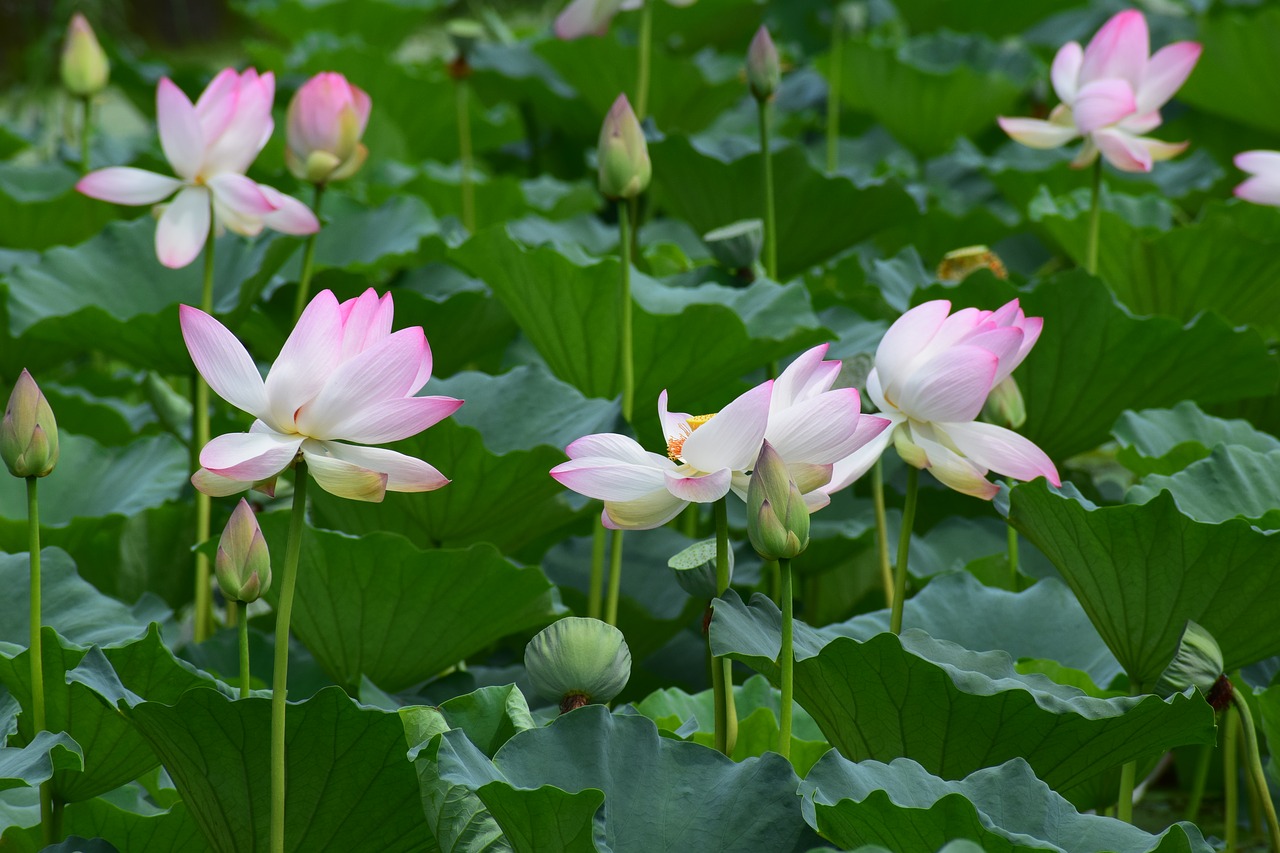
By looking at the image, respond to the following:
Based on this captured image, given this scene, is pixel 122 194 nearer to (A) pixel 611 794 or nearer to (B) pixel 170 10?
(A) pixel 611 794

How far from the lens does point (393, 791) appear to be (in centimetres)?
69

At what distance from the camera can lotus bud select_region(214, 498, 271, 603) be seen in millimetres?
643

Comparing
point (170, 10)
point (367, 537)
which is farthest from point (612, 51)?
point (170, 10)

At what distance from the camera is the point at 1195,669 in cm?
75

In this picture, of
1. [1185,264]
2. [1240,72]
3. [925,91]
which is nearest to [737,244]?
[1185,264]

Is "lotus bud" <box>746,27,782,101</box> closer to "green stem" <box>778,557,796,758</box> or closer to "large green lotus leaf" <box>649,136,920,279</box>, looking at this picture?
"large green lotus leaf" <box>649,136,920,279</box>

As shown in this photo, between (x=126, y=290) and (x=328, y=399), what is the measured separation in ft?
2.81

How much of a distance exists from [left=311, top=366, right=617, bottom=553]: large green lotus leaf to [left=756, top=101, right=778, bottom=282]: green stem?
337 millimetres

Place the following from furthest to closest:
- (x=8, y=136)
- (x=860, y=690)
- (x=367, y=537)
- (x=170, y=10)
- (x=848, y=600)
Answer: (x=170, y=10) → (x=8, y=136) → (x=848, y=600) → (x=367, y=537) → (x=860, y=690)

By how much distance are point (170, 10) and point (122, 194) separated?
11.9ft

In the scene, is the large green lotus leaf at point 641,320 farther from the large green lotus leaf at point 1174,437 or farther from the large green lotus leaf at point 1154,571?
the large green lotus leaf at point 1154,571

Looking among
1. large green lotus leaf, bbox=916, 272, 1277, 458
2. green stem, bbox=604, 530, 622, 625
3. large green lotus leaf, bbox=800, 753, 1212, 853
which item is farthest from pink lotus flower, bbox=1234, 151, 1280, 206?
large green lotus leaf, bbox=800, 753, 1212, 853

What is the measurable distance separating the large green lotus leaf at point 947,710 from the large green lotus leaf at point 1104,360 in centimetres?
53

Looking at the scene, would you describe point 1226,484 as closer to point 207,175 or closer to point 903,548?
point 903,548
